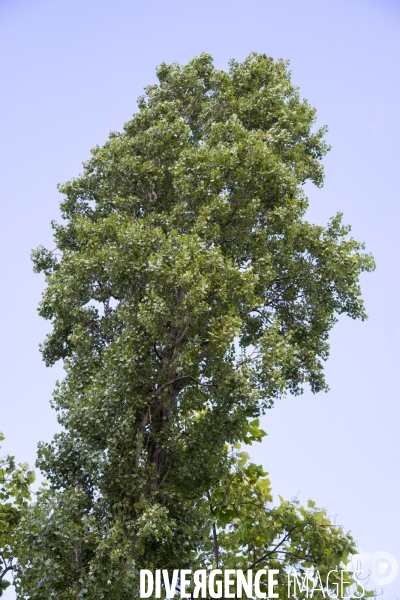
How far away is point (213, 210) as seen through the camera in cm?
1173

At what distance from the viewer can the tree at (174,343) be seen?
9.57 meters

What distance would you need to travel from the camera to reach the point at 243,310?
37.6 feet

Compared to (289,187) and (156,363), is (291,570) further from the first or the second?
(289,187)

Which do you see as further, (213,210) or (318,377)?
(318,377)

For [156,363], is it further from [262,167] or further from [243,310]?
[262,167]

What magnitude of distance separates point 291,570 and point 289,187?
21.6 feet

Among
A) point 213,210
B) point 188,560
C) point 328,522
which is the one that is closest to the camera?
point 188,560

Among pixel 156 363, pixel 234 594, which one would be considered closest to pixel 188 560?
pixel 234 594

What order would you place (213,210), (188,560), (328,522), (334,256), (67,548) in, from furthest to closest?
1. (334,256)
2. (213,210)
3. (328,522)
4. (188,560)
5. (67,548)

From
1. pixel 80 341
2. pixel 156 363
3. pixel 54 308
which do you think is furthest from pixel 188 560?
pixel 54 308

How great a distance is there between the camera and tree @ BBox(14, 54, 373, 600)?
9.57 meters

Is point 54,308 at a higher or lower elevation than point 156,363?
higher

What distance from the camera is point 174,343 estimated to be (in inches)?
416

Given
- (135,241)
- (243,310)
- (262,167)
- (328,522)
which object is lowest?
(328,522)
